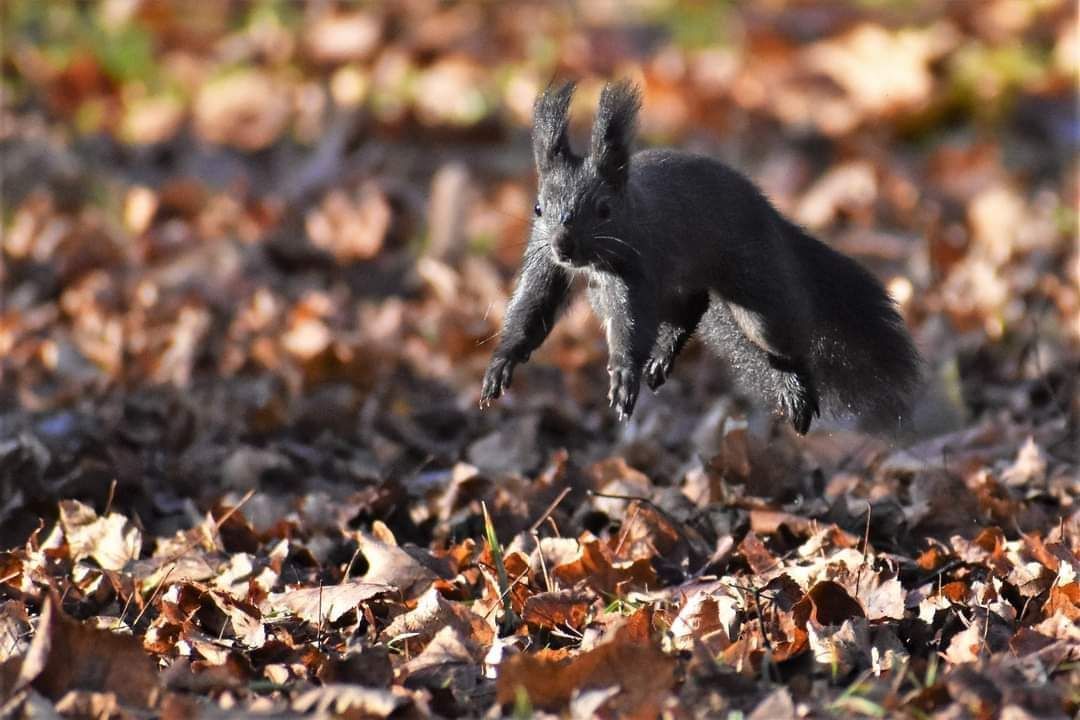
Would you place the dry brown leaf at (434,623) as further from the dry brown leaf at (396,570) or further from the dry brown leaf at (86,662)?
the dry brown leaf at (86,662)

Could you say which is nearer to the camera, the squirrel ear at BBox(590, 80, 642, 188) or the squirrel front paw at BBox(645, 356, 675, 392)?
the squirrel ear at BBox(590, 80, 642, 188)

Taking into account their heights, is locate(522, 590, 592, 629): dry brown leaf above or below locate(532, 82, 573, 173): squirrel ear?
below

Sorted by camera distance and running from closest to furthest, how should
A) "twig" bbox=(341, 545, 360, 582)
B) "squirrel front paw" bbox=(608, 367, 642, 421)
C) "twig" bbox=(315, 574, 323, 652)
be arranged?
"squirrel front paw" bbox=(608, 367, 642, 421) < "twig" bbox=(315, 574, 323, 652) < "twig" bbox=(341, 545, 360, 582)

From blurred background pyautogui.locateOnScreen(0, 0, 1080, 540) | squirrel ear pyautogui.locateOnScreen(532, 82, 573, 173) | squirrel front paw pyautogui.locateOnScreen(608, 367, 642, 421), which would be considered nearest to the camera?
squirrel front paw pyautogui.locateOnScreen(608, 367, 642, 421)

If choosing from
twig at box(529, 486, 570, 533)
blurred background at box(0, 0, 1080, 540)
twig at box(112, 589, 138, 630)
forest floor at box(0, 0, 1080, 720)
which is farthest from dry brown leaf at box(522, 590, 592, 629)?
blurred background at box(0, 0, 1080, 540)

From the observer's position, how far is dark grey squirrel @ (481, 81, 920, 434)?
2.48 meters

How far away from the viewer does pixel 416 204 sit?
21.7 feet

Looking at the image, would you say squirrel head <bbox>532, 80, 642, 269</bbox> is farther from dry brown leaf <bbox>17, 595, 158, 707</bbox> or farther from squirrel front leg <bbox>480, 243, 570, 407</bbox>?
dry brown leaf <bbox>17, 595, 158, 707</bbox>

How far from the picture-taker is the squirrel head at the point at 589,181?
2.47m

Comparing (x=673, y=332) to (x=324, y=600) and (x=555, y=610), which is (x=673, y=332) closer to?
(x=555, y=610)

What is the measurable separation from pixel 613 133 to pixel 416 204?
4199 mm

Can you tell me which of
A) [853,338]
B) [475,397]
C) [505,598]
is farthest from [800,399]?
[475,397]

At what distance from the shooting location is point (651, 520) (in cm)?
321

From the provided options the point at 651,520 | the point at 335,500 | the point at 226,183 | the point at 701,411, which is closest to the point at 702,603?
the point at 651,520
